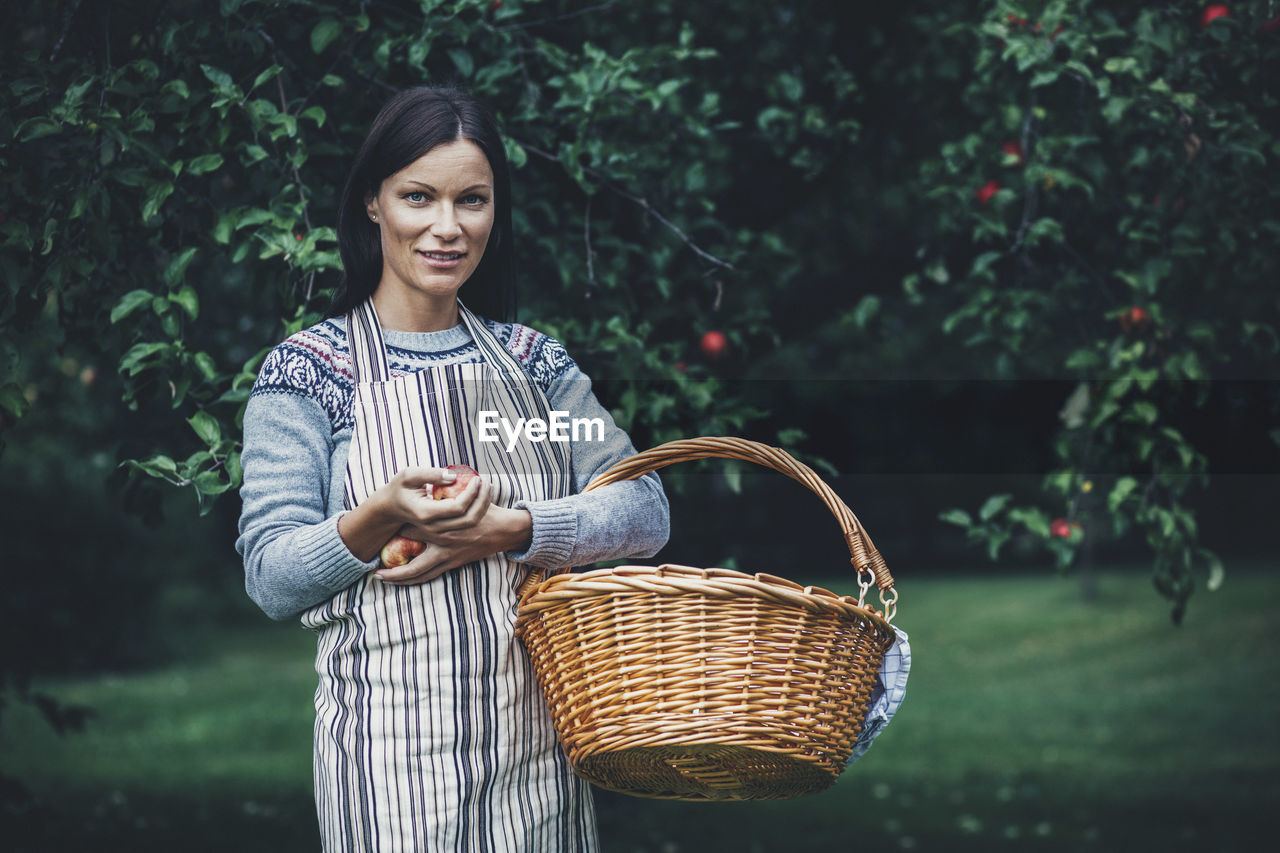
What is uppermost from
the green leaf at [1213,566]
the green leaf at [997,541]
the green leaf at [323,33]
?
the green leaf at [323,33]

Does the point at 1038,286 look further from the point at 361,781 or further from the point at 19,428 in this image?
the point at 19,428

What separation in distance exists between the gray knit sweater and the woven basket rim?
13 centimetres

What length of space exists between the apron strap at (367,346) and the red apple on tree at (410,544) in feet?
0.69

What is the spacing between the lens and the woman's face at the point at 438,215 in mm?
1956

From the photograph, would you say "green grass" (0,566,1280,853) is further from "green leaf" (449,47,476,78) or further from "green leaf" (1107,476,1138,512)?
"green leaf" (449,47,476,78)

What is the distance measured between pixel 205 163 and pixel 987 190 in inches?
85.6

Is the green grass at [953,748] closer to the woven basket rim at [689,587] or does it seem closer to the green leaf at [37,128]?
the green leaf at [37,128]

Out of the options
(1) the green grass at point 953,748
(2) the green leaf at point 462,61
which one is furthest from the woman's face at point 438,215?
(1) the green grass at point 953,748

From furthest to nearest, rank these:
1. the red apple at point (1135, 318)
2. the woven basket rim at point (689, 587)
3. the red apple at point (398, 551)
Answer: the red apple at point (1135, 318), the red apple at point (398, 551), the woven basket rim at point (689, 587)

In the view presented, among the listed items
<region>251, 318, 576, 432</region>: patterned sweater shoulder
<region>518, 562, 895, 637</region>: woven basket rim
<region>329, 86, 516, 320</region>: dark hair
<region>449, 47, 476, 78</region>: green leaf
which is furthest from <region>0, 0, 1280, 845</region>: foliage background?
<region>518, 562, 895, 637</region>: woven basket rim

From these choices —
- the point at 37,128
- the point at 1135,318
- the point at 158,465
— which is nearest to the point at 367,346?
the point at 158,465

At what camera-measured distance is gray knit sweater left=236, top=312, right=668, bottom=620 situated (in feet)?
6.03

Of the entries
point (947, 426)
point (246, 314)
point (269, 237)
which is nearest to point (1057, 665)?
point (947, 426)

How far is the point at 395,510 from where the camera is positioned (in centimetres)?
178
